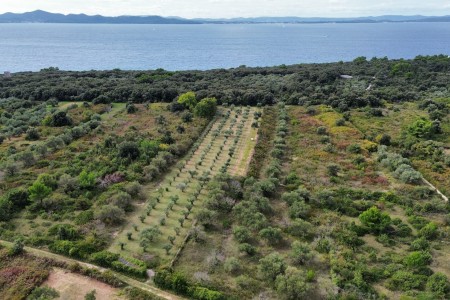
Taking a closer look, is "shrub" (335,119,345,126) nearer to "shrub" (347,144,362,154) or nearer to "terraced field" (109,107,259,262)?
"shrub" (347,144,362,154)

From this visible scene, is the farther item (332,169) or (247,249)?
(332,169)

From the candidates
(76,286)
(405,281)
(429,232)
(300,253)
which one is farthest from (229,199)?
(429,232)

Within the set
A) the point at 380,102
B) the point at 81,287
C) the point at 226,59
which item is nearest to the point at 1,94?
the point at 81,287

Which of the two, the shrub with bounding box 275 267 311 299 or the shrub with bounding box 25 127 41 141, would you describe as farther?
the shrub with bounding box 25 127 41 141

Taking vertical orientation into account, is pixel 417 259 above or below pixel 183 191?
above

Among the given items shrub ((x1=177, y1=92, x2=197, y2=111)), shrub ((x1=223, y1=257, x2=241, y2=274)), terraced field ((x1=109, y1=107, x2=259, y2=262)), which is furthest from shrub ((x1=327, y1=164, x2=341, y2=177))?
shrub ((x1=177, y1=92, x2=197, y2=111))

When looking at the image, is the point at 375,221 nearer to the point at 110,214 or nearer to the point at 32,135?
the point at 110,214
